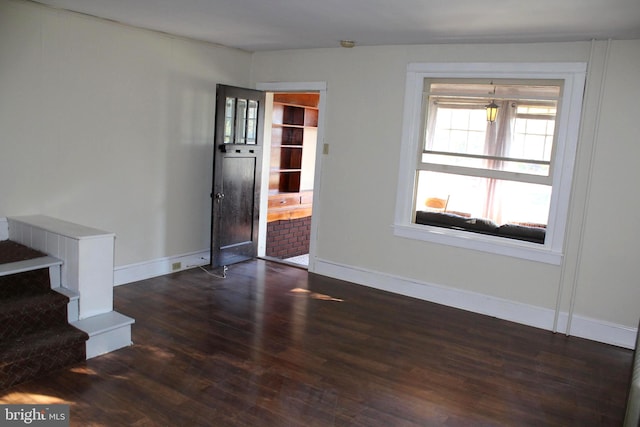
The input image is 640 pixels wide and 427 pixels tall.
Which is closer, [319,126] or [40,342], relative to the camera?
[40,342]

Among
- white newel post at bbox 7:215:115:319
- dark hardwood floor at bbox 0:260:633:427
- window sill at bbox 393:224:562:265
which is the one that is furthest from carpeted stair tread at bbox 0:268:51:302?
window sill at bbox 393:224:562:265

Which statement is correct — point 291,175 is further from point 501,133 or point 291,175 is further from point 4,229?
point 4,229

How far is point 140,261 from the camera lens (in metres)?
5.14

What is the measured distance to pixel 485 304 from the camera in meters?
4.82

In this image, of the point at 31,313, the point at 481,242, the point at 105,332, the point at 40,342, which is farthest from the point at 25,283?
the point at 481,242

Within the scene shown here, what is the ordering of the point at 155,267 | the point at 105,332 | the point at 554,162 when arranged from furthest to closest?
the point at 155,267, the point at 554,162, the point at 105,332

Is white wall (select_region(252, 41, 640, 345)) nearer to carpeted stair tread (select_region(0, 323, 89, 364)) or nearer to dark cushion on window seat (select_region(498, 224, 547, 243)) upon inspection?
dark cushion on window seat (select_region(498, 224, 547, 243))

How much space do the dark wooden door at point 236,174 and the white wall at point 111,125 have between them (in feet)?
1.09

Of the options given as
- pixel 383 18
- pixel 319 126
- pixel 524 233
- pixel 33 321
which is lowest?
pixel 33 321

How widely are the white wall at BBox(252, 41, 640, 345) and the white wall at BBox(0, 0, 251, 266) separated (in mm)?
1175

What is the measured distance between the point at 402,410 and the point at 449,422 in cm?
27

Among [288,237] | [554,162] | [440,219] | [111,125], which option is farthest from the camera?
[288,237]

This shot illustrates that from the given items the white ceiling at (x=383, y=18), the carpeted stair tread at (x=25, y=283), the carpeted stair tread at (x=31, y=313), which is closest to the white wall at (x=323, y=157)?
the white ceiling at (x=383, y=18)

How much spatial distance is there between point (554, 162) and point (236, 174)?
3131mm
